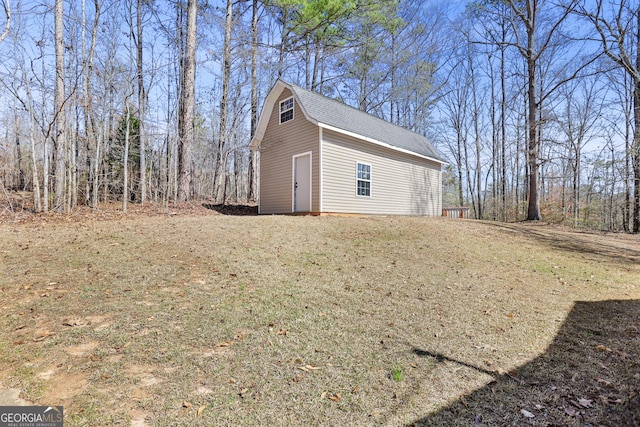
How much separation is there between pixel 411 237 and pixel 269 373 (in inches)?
210

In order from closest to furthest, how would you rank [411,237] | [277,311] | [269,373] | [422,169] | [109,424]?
[109,424], [269,373], [277,311], [411,237], [422,169]

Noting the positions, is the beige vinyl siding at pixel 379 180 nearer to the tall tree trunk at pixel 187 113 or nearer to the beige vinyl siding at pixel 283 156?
the beige vinyl siding at pixel 283 156

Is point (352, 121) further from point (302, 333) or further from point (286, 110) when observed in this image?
point (302, 333)

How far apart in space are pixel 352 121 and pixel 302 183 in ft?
10.0

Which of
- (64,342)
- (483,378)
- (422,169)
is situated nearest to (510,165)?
(422,169)

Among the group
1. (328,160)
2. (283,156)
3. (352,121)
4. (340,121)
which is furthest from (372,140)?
(283,156)

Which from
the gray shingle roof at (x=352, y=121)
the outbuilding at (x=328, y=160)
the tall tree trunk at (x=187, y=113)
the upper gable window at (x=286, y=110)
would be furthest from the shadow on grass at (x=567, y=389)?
the tall tree trunk at (x=187, y=113)

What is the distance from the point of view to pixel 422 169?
45.4 feet

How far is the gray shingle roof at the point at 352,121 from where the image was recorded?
10.1 m

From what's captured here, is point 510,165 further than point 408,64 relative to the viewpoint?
Yes

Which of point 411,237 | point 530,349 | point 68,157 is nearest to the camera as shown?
point 530,349

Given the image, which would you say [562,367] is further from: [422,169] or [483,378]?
→ [422,169]

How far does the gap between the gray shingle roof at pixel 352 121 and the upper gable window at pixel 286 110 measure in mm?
637

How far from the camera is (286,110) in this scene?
11.2 meters
